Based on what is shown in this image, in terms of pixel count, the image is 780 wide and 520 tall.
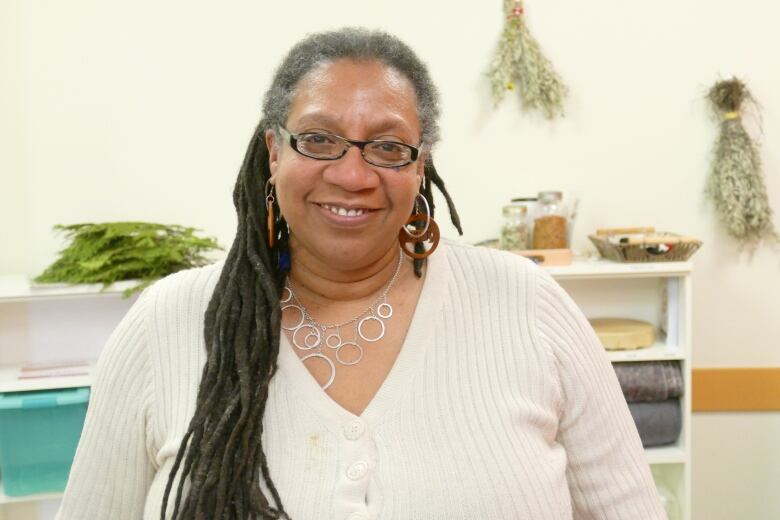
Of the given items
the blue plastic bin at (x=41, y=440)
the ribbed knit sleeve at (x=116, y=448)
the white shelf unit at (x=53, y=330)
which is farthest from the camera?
the white shelf unit at (x=53, y=330)

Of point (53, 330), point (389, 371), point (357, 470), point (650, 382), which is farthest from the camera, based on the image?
point (53, 330)

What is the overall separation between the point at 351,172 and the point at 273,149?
19 centimetres

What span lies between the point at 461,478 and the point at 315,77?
632 mm

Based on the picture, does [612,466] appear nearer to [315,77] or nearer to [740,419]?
[315,77]

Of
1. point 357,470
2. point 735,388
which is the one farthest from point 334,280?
point 735,388

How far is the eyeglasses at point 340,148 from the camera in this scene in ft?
3.65

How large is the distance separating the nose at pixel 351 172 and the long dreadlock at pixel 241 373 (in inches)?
6.7

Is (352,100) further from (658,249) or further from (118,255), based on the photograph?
(658,249)

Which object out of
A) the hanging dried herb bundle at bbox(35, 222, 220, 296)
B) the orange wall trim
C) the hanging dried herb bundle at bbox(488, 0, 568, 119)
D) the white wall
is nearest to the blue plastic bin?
the hanging dried herb bundle at bbox(35, 222, 220, 296)

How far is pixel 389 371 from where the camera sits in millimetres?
1171

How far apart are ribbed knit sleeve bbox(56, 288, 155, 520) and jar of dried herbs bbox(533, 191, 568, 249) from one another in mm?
1430

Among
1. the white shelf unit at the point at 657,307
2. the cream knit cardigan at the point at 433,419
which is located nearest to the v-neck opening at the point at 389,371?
the cream knit cardigan at the point at 433,419

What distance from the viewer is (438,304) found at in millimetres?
1235

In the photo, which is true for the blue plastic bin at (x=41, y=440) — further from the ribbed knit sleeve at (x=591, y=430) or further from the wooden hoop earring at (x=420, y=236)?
the ribbed knit sleeve at (x=591, y=430)
